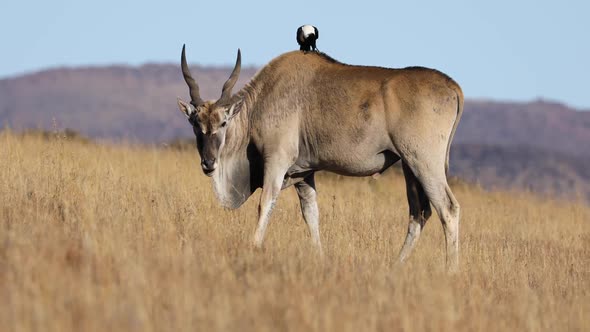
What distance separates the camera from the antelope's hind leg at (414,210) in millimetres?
10703

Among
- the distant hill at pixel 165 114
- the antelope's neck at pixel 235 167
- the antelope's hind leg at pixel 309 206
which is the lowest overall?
Answer: the distant hill at pixel 165 114

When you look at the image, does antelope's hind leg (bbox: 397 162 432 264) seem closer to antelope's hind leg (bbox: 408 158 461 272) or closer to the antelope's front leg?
antelope's hind leg (bbox: 408 158 461 272)

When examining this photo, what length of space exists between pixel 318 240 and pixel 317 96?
1525 mm

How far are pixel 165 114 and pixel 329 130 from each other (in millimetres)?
165796

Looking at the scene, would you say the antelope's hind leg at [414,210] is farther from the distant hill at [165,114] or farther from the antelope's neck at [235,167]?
the distant hill at [165,114]

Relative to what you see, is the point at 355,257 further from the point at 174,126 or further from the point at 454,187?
the point at 174,126

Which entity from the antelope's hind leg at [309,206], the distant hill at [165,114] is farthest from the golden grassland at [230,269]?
the distant hill at [165,114]

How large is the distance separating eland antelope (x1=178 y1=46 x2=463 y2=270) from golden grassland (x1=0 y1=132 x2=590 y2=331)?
520 millimetres

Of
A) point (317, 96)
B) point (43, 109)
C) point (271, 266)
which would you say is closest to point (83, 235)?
point (271, 266)

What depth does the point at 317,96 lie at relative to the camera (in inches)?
416

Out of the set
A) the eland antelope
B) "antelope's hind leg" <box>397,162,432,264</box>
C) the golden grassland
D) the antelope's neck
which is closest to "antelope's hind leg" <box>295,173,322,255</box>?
the eland antelope

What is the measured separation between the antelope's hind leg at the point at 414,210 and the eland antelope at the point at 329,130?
0.4 inches

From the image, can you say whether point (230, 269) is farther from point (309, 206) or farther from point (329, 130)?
point (309, 206)

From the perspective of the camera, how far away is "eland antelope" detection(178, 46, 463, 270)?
10.1 m
